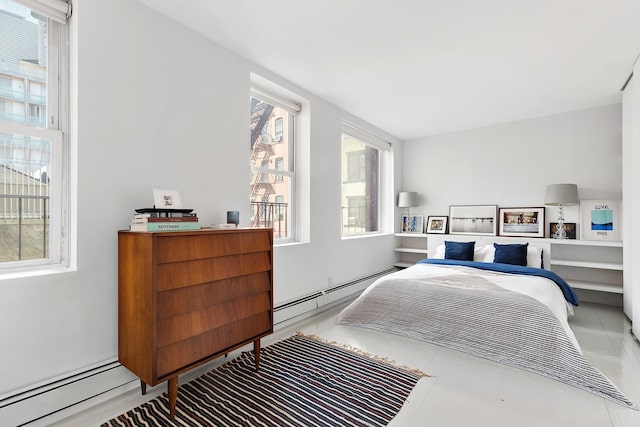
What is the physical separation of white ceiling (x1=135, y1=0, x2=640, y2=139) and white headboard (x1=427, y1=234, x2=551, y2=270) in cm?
173

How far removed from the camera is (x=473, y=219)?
4.86 metres

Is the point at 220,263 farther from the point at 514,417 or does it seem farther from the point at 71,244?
the point at 514,417

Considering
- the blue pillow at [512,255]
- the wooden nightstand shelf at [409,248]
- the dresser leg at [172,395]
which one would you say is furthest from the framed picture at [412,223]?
the dresser leg at [172,395]

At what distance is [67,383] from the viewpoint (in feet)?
5.66

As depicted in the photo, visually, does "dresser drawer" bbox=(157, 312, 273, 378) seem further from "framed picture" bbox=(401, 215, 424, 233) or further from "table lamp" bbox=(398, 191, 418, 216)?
"framed picture" bbox=(401, 215, 424, 233)

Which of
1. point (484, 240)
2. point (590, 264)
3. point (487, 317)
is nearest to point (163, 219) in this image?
point (487, 317)

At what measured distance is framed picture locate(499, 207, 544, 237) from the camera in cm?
432

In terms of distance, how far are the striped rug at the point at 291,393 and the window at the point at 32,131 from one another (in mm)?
1085

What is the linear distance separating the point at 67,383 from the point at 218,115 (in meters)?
1.98

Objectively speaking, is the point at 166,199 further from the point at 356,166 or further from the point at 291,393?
the point at 356,166

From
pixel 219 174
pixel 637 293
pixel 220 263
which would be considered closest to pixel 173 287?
pixel 220 263

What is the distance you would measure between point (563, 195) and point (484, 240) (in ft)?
3.59

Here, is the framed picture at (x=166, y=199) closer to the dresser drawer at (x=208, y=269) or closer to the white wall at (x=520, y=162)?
the dresser drawer at (x=208, y=269)

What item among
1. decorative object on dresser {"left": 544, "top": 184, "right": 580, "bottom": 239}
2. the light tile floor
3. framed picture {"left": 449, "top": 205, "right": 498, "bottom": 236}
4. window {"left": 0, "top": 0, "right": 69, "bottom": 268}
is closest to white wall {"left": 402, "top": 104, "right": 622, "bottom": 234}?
framed picture {"left": 449, "top": 205, "right": 498, "bottom": 236}
